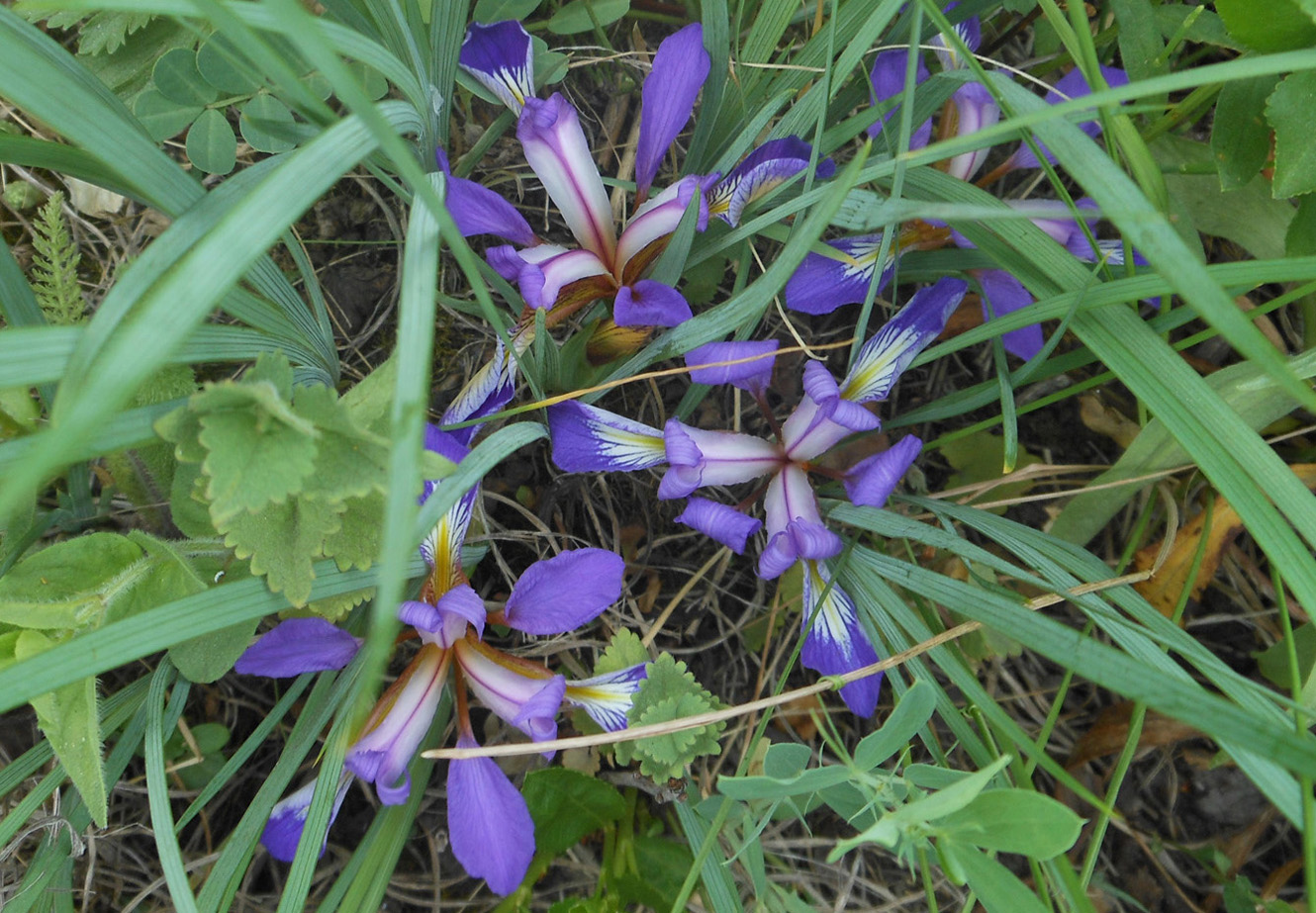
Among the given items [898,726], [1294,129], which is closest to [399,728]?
[898,726]

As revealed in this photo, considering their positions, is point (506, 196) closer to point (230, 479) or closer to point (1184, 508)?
point (230, 479)

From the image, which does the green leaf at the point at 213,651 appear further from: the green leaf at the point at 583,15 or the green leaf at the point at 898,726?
the green leaf at the point at 583,15

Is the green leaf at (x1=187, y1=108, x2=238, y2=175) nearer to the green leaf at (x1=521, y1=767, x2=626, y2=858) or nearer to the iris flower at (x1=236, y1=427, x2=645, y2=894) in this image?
the iris flower at (x1=236, y1=427, x2=645, y2=894)

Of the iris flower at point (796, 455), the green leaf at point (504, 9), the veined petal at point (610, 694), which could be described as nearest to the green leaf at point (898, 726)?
the iris flower at point (796, 455)

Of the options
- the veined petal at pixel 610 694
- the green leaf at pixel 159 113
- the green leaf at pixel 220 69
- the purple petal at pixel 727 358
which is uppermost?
the green leaf at pixel 220 69

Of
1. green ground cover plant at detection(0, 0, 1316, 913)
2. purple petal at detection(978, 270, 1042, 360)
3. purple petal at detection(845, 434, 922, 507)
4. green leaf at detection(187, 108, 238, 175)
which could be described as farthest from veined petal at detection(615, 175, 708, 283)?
green leaf at detection(187, 108, 238, 175)

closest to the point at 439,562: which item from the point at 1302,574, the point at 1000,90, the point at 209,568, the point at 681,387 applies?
the point at 209,568
